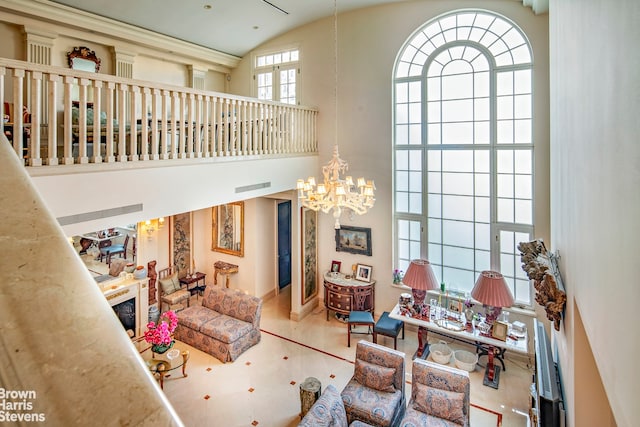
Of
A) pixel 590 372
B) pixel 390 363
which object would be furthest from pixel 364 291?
pixel 590 372

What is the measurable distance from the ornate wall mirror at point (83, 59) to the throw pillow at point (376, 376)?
6524mm

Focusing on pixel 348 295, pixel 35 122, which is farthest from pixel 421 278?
pixel 35 122

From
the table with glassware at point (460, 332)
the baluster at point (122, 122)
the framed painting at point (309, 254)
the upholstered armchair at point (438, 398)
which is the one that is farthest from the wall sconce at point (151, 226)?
the upholstered armchair at point (438, 398)

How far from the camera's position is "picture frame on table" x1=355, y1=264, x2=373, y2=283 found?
747 centimetres

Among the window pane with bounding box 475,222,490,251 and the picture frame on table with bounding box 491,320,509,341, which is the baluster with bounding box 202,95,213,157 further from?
the picture frame on table with bounding box 491,320,509,341

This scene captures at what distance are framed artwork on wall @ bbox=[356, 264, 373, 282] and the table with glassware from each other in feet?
3.65

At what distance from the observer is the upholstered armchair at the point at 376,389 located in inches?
171

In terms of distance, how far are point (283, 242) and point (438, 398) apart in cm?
579

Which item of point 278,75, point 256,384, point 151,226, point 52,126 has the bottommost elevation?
point 256,384

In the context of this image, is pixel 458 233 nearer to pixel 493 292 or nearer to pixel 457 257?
pixel 457 257

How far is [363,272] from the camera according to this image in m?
7.54

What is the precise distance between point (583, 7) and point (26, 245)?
7.92 ft

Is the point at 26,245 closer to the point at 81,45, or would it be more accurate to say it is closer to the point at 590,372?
the point at 590,372

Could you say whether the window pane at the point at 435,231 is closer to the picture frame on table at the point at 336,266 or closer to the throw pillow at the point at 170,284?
the picture frame on table at the point at 336,266
